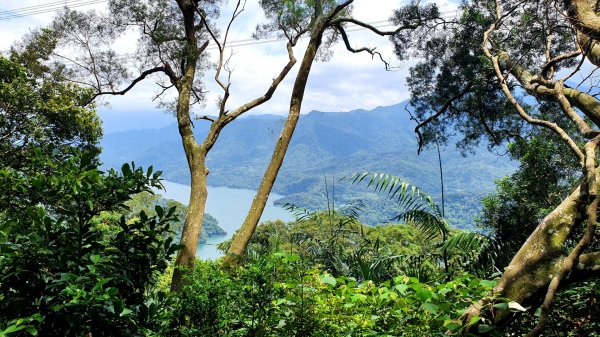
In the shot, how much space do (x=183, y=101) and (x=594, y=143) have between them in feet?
16.7

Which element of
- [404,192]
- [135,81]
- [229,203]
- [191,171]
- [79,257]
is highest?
[135,81]

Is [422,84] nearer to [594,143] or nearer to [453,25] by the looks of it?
[453,25]

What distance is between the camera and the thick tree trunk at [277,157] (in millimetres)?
4832

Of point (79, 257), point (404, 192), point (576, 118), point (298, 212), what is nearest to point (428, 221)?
point (404, 192)

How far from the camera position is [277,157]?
5238 mm

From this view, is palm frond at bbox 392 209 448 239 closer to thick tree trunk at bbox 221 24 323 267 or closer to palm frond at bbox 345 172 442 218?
palm frond at bbox 345 172 442 218

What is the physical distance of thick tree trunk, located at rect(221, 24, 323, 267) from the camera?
4.83 metres

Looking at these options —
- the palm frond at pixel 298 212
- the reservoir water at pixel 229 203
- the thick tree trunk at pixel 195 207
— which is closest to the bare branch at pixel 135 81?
the thick tree trunk at pixel 195 207

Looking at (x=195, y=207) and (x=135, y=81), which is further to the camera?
(x=135, y=81)

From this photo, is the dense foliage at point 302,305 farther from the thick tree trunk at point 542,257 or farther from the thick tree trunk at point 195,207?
the thick tree trunk at point 195,207

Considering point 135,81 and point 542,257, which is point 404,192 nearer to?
point 542,257

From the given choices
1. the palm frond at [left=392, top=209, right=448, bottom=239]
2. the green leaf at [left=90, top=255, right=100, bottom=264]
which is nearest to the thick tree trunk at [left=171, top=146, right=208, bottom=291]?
the palm frond at [left=392, top=209, right=448, bottom=239]

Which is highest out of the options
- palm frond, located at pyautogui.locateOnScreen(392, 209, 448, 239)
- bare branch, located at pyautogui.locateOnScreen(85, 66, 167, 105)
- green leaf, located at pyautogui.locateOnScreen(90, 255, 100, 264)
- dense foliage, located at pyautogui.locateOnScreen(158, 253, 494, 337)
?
bare branch, located at pyautogui.locateOnScreen(85, 66, 167, 105)

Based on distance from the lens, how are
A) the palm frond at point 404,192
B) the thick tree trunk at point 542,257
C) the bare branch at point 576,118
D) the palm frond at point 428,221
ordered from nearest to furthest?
the thick tree trunk at point 542,257, the bare branch at point 576,118, the palm frond at point 404,192, the palm frond at point 428,221
